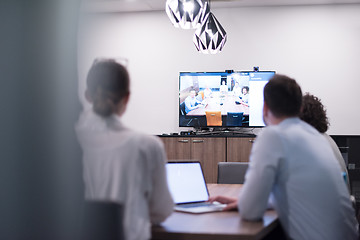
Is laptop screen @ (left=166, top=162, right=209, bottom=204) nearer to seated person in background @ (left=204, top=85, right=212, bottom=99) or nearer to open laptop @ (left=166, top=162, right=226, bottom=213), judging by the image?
open laptop @ (left=166, top=162, right=226, bottom=213)

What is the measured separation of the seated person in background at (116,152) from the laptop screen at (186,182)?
3.04 feet

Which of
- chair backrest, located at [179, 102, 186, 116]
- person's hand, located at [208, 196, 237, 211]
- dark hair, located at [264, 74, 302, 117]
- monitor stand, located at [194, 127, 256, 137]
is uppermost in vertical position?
dark hair, located at [264, 74, 302, 117]

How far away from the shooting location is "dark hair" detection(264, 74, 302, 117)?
5.90ft

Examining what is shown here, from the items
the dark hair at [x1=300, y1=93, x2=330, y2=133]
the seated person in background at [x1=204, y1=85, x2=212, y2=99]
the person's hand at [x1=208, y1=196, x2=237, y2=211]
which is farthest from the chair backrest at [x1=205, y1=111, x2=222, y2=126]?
the person's hand at [x1=208, y1=196, x2=237, y2=211]

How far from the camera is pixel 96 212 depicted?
2.30 feet

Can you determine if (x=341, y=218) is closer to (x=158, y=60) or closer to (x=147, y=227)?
(x=147, y=227)

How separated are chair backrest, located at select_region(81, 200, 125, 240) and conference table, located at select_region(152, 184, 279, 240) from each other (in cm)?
50

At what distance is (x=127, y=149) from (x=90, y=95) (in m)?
0.24

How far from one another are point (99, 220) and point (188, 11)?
2.31 metres

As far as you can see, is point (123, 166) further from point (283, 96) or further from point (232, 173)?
point (232, 173)

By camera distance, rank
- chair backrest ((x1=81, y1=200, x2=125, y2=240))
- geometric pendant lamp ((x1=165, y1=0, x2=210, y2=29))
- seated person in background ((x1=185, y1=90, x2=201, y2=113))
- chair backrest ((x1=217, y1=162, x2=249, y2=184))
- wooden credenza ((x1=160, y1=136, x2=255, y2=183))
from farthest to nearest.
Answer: seated person in background ((x1=185, y1=90, x2=201, y2=113)) → wooden credenza ((x1=160, y1=136, x2=255, y2=183)) → chair backrest ((x1=217, y1=162, x2=249, y2=184)) → geometric pendant lamp ((x1=165, y1=0, x2=210, y2=29)) → chair backrest ((x1=81, y1=200, x2=125, y2=240))

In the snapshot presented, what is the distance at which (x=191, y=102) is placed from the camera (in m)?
5.82

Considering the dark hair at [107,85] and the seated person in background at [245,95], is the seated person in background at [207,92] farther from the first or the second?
the dark hair at [107,85]

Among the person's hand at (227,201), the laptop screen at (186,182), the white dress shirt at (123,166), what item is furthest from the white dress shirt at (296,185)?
the white dress shirt at (123,166)
